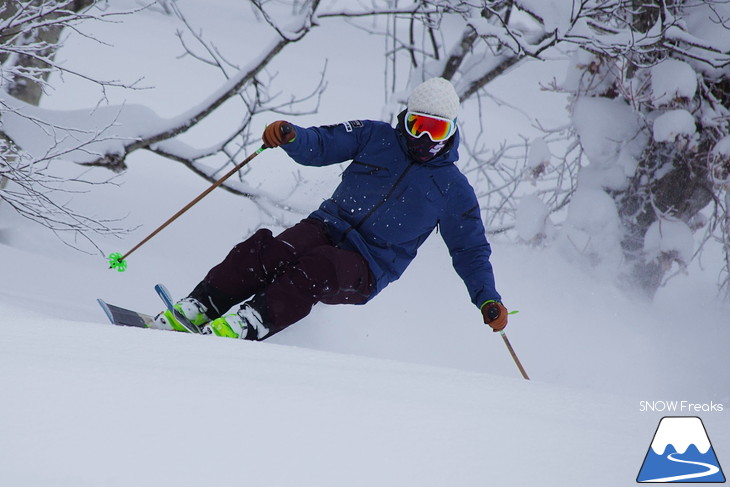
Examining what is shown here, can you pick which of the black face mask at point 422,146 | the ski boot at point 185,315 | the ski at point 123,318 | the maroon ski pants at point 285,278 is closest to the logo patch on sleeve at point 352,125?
the black face mask at point 422,146

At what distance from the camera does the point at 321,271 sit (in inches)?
124

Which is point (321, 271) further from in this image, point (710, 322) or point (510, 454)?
point (710, 322)

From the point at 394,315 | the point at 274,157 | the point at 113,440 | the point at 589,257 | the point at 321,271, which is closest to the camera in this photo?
the point at 113,440

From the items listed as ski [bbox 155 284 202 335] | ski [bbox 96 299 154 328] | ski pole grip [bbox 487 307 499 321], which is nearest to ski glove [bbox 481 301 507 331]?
ski pole grip [bbox 487 307 499 321]

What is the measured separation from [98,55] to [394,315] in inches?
372

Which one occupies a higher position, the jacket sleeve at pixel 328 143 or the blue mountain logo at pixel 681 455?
the jacket sleeve at pixel 328 143

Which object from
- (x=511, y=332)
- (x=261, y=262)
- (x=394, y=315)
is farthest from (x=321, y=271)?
(x=511, y=332)

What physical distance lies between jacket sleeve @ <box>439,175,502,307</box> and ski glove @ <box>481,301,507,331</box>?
0.07 m

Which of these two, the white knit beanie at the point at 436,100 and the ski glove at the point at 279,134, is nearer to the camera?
the ski glove at the point at 279,134

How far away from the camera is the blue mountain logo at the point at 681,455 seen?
4.81ft

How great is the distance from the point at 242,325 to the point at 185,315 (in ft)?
1.15

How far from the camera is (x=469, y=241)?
3.51 meters

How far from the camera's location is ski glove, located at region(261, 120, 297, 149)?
313 centimetres

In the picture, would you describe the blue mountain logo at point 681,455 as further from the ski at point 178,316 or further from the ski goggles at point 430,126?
the ski at point 178,316
